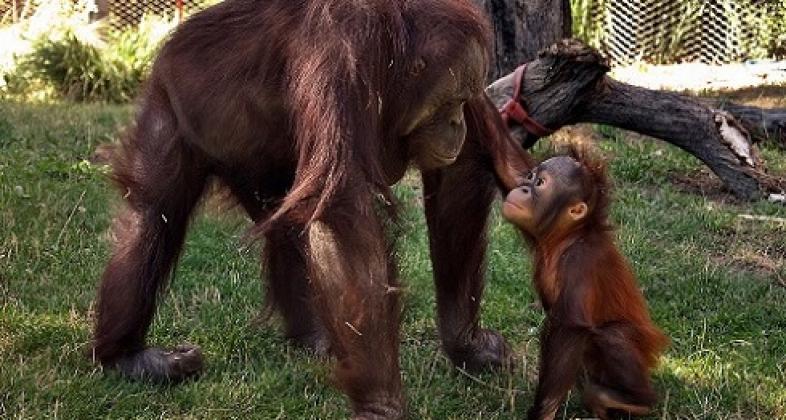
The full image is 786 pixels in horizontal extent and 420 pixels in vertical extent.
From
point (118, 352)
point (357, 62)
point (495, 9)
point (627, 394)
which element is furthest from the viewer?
point (495, 9)

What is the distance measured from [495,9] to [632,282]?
319 cm

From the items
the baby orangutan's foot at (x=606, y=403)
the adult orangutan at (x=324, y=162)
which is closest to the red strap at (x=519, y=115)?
the adult orangutan at (x=324, y=162)

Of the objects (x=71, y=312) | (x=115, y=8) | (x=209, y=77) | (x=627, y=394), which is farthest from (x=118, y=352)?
(x=115, y=8)

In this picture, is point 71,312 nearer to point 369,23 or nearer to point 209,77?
point 209,77

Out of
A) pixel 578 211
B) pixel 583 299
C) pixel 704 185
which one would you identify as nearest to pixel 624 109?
pixel 704 185

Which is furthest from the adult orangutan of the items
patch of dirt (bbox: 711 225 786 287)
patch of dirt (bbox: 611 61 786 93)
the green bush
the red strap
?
patch of dirt (bbox: 611 61 786 93)

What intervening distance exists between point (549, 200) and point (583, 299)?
0.97 ft

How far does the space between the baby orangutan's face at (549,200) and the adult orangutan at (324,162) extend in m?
0.21

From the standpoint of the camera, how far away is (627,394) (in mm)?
2980

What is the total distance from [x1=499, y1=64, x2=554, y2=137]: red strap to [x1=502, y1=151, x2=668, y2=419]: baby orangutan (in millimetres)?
1676

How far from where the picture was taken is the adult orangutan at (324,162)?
262 centimetres

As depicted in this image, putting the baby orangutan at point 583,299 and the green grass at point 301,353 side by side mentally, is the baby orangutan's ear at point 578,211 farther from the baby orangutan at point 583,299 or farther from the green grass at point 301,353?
the green grass at point 301,353

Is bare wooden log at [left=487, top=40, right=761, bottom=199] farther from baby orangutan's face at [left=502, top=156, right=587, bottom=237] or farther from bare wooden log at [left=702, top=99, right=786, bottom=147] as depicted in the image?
baby orangutan's face at [left=502, top=156, right=587, bottom=237]

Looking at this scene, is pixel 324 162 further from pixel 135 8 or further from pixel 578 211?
pixel 135 8
